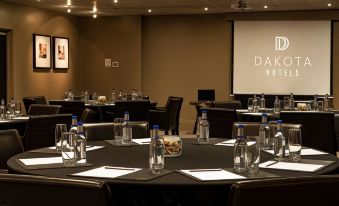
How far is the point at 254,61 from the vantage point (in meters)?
12.7

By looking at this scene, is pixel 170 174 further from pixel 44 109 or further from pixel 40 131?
pixel 44 109

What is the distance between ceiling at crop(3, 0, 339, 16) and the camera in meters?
10.8

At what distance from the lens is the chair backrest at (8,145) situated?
144 inches

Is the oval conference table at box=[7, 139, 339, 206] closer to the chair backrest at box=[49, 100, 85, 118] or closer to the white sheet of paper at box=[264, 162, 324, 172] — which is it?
the white sheet of paper at box=[264, 162, 324, 172]

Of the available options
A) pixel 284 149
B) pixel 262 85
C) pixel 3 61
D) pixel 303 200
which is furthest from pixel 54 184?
pixel 262 85

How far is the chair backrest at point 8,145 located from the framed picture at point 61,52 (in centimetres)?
888

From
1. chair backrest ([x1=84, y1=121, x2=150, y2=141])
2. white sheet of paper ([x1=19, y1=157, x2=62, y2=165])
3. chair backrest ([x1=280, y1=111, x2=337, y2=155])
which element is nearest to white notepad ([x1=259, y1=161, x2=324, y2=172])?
white sheet of paper ([x1=19, y1=157, x2=62, y2=165])

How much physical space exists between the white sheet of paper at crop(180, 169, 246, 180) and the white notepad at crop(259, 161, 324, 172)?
1.03 ft

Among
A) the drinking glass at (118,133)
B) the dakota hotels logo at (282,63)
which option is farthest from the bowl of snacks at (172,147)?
the dakota hotels logo at (282,63)

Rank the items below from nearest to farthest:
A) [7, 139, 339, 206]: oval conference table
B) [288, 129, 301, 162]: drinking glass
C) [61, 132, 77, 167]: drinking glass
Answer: [7, 139, 339, 206]: oval conference table, [61, 132, 77, 167]: drinking glass, [288, 129, 301, 162]: drinking glass

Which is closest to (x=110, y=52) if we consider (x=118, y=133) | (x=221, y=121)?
(x=221, y=121)

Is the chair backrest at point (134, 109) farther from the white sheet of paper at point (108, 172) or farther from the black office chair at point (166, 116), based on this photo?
the white sheet of paper at point (108, 172)

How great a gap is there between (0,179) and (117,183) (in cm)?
67

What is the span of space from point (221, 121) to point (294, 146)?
2.96 metres
